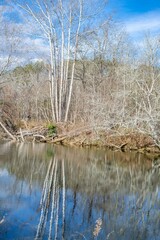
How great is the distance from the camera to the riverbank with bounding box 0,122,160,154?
15119 millimetres

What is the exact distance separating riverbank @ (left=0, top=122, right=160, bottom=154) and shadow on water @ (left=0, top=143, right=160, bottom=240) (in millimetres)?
2150

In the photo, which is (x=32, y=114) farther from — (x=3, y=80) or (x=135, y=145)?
(x=135, y=145)

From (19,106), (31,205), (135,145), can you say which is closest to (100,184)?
(31,205)

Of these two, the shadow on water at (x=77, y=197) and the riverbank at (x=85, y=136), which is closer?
the shadow on water at (x=77, y=197)

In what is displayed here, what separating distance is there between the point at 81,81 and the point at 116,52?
3.10m

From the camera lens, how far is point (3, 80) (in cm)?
2052

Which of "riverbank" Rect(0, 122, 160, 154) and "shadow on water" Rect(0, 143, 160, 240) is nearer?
"shadow on water" Rect(0, 143, 160, 240)

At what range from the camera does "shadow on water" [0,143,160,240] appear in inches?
218

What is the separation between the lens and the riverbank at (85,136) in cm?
1512

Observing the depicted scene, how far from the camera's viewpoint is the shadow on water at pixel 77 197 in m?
5.54

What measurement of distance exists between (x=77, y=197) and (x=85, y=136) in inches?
368

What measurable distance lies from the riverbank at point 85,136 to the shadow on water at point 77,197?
215 centimetres

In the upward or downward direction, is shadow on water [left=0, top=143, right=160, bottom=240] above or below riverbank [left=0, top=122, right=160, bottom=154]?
below

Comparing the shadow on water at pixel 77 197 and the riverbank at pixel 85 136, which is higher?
the riverbank at pixel 85 136
